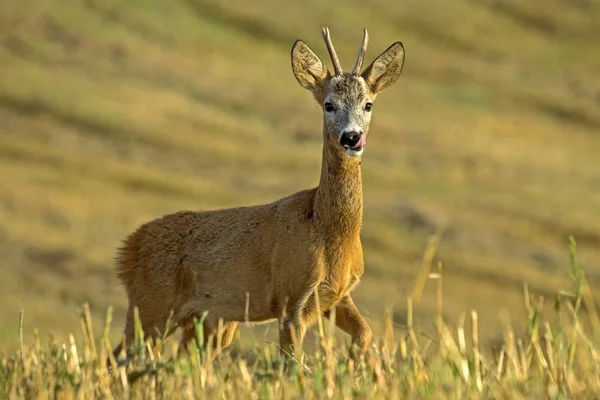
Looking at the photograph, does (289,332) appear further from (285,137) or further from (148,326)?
(285,137)

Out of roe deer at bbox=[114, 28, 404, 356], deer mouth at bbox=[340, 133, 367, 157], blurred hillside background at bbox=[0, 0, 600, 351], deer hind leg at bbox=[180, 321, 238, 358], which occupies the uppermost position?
blurred hillside background at bbox=[0, 0, 600, 351]

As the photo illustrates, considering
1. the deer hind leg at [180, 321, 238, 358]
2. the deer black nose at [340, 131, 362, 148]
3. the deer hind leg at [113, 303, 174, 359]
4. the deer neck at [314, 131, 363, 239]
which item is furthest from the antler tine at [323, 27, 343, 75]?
the deer hind leg at [113, 303, 174, 359]

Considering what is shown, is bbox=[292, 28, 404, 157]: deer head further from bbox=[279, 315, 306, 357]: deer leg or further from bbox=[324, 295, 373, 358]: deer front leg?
bbox=[279, 315, 306, 357]: deer leg

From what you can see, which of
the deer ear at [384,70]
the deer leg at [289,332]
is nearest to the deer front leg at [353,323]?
the deer leg at [289,332]

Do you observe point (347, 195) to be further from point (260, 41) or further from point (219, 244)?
point (260, 41)

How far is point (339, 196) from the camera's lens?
10242 mm

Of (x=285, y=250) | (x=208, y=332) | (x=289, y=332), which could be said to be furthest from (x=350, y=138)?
(x=208, y=332)

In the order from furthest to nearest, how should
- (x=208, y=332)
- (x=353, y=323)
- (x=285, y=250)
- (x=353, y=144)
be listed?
(x=208, y=332) → (x=285, y=250) → (x=353, y=323) → (x=353, y=144)

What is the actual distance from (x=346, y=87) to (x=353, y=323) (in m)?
1.83

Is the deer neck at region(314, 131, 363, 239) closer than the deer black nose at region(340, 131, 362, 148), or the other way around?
the deer black nose at region(340, 131, 362, 148)

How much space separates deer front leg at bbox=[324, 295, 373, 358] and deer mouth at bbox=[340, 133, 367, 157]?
111 centimetres

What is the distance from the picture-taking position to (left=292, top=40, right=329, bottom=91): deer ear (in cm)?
1082

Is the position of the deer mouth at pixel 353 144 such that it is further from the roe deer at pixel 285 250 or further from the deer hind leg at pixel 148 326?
Result: the deer hind leg at pixel 148 326

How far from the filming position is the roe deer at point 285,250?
9.93 meters
